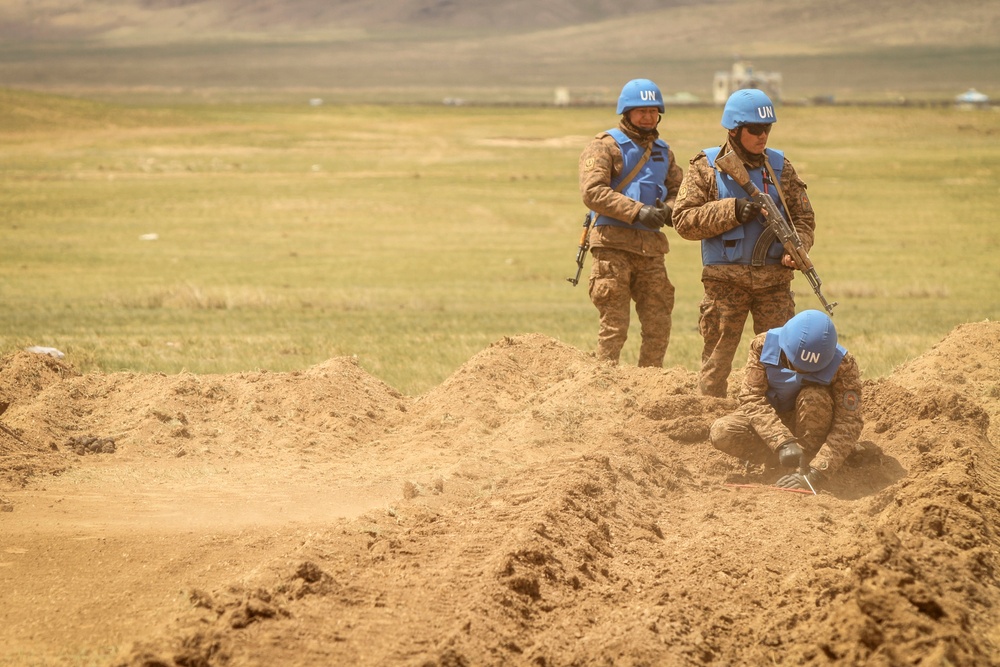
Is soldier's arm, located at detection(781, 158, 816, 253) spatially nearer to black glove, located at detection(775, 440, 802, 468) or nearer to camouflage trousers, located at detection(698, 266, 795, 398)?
camouflage trousers, located at detection(698, 266, 795, 398)

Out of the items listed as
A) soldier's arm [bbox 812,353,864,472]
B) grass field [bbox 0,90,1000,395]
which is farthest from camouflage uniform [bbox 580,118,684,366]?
grass field [bbox 0,90,1000,395]

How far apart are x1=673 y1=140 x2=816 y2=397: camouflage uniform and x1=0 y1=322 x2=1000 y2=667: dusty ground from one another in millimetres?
537

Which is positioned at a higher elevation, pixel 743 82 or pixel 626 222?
pixel 743 82

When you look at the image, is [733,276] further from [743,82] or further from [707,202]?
[743,82]

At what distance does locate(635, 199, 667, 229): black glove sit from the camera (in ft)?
31.1

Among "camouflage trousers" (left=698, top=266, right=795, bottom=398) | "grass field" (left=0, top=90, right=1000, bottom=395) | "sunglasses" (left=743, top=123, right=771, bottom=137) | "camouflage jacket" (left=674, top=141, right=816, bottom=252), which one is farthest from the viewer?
"grass field" (left=0, top=90, right=1000, bottom=395)

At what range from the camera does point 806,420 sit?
786cm

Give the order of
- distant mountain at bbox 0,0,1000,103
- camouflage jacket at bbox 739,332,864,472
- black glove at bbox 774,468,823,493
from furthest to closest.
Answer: distant mountain at bbox 0,0,1000,103 < camouflage jacket at bbox 739,332,864,472 < black glove at bbox 774,468,823,493

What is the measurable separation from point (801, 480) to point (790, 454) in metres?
0.16

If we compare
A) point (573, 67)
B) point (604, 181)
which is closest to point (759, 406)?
point (604, 181)

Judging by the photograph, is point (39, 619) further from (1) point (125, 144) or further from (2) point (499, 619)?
(1) point (125, 144)

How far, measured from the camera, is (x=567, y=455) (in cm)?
810

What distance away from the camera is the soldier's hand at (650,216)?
373 inches

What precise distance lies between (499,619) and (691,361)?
839 cm
